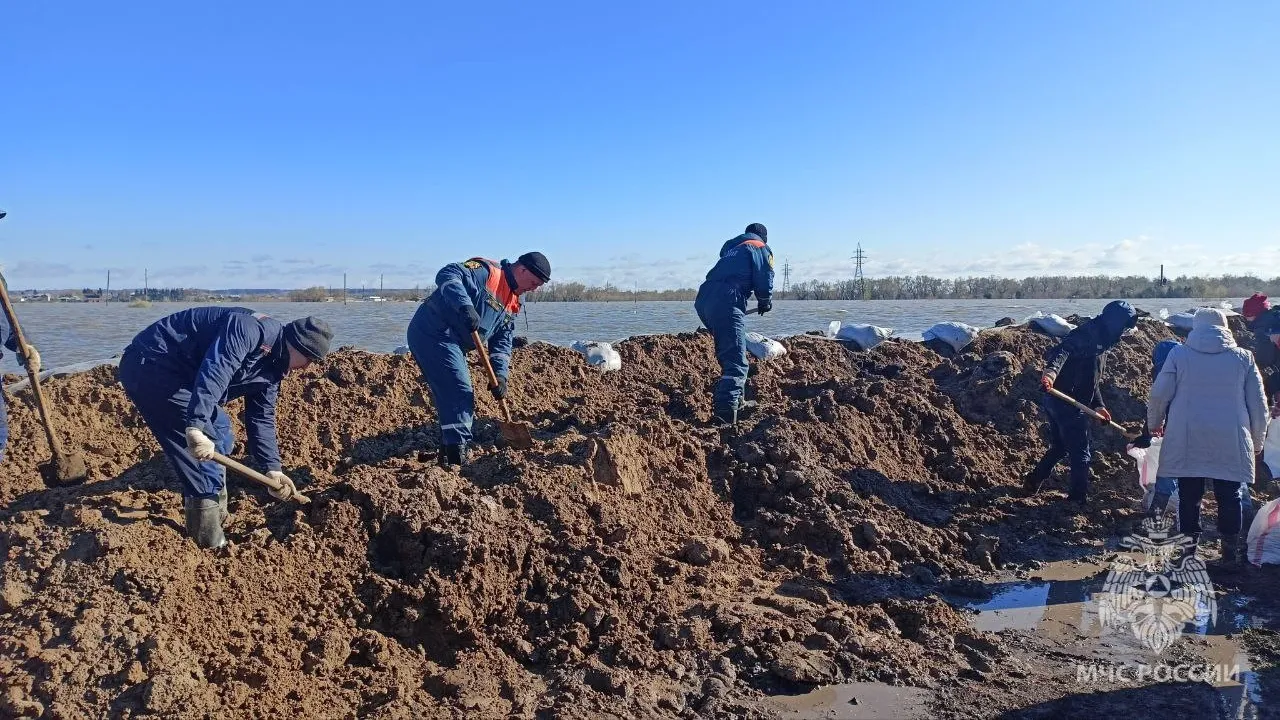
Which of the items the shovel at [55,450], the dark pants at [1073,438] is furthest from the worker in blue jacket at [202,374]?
the dark pants at [1073,438]

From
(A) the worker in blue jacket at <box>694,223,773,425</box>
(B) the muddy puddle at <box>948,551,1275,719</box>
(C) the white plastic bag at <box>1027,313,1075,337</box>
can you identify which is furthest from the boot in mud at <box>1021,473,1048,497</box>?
(C) the white plastic bag at <box>1027,313,1075,337</box>

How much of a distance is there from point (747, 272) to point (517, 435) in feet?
6.92

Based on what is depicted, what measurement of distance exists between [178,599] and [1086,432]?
17.4 feet

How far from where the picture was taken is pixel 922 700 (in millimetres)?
2984

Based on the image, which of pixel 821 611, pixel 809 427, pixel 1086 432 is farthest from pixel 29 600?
pixel 1086 432

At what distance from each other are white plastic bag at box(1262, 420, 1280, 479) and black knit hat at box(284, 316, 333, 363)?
227 inches

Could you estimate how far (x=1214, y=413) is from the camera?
4.03 m

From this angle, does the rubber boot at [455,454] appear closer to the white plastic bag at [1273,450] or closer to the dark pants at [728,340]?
the dark pants at [728,340]

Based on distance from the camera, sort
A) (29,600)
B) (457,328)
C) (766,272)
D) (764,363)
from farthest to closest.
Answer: (764,363)
(766,272)
(457,328)
(29,600)

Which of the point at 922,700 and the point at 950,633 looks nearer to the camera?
the point at 922,700

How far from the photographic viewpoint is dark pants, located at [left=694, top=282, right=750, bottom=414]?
5586mm

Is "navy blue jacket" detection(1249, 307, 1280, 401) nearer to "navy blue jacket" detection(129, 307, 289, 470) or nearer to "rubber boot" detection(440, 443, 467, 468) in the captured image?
"rubber boot" detection(440, 443, 467, 468)

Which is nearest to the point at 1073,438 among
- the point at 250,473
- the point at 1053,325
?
the point at 250,473

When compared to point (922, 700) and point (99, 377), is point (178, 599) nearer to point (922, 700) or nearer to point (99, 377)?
point (922, 700)
